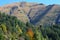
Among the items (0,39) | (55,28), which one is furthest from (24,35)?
(55,28)

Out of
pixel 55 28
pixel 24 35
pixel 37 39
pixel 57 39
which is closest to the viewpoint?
pixel 37 39

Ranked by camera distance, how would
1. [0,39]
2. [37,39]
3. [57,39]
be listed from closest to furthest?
[0,39] < [37,39] < [57,39]

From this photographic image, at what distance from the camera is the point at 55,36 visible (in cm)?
14550

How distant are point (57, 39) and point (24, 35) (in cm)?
4746

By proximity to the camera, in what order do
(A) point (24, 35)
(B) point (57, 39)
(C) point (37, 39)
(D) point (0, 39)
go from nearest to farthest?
(D) point (0, 39)
(C) point (37, 39)
(A) point (24, 35)
(B) point (57, 39)

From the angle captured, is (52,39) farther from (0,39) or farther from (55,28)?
(0,39)

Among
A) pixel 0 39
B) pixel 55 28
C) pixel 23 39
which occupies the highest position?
pixel 0 39

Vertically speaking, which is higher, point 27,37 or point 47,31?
point 27,37

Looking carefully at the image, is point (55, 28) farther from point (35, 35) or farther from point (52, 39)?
point (35, 35)

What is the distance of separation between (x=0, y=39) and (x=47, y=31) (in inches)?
3846

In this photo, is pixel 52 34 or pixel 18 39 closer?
pixel 18 39

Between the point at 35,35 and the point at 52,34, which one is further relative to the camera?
the point at 52,34

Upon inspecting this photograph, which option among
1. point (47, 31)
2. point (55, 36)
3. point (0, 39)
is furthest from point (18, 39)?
point (47, 31)

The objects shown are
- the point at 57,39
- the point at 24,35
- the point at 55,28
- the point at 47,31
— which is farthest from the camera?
the point at 55,28
